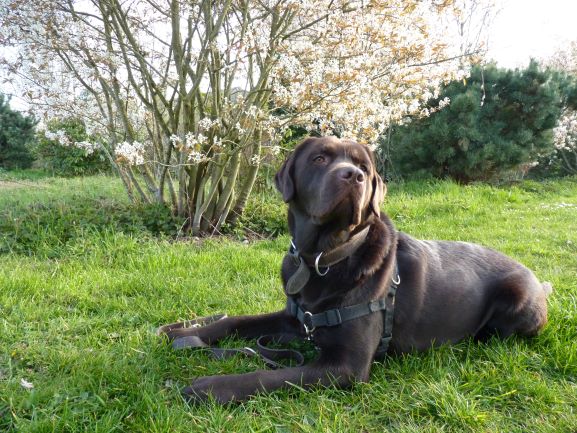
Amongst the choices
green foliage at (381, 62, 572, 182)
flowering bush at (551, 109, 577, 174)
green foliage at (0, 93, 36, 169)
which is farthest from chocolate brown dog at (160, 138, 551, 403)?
green foliage at (0, 93, 36, 169)

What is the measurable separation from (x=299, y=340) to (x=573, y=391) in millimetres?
1424

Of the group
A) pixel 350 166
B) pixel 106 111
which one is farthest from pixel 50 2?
pixel 350 166

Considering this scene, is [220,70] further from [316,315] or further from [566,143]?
[566,143]

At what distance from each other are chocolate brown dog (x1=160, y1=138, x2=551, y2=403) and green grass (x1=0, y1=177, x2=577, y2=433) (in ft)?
0.32

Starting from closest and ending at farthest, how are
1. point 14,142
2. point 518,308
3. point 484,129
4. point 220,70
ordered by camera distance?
1. point 518,308
2. point 220,70
3. point 484,129
4. point 14,142

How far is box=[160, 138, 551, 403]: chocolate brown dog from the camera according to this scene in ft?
7.32

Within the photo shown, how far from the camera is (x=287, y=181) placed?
8.34 feet

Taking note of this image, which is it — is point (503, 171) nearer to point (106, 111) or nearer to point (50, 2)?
point (106, 111)

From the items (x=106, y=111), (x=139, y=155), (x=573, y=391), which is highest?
(x=106, y=111)

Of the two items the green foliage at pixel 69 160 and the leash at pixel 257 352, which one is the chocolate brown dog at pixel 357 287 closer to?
the leash at pixel 257 352

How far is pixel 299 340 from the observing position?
2789 millimetres

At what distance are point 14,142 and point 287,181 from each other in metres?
13.7

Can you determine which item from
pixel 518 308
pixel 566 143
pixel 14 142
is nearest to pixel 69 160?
pixel 14 142

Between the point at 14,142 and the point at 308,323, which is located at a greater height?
the point at 14,142
